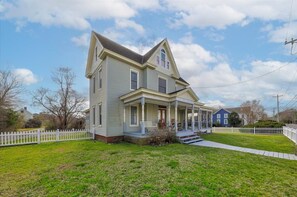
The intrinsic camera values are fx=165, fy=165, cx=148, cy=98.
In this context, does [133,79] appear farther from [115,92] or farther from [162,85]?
[162,85]

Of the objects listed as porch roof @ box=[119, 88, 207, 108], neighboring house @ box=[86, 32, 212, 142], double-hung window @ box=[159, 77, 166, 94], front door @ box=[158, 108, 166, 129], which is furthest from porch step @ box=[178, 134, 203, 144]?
double-hung window @ box=[159, 77, 166, 94]

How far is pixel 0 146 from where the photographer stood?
10672 mm

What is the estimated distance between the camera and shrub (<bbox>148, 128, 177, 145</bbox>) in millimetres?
10859

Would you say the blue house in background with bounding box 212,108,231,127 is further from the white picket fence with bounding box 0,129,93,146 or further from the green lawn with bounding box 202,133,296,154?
the white picket fence with bounding box 0,129,93,146

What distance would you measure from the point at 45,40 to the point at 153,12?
877 centimetres

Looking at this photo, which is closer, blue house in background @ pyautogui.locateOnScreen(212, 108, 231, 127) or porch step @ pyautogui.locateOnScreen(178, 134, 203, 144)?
porch step @ pyautogui.locateOnScreen(178, 134, 203, 144)

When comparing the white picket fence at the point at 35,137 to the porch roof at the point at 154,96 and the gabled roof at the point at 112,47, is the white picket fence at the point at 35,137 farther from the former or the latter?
the gabled roof at the point at 112,47

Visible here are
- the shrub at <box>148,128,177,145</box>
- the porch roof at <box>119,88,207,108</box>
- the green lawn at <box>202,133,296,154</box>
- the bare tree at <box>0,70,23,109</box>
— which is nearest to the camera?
the green lawn at <box>202,133,296,154</box>

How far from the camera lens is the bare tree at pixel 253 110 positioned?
135 ft

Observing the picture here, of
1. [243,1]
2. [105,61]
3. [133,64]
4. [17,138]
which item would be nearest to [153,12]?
[133,64]

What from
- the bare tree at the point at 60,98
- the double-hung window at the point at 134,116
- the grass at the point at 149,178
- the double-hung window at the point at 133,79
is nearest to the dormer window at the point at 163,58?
the double-hung window at the point at 133,79

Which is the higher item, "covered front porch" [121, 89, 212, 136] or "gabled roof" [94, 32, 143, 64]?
"gabled roof" [94, 32, 143, 64]

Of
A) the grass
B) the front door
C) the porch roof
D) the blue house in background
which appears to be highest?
the porch roof

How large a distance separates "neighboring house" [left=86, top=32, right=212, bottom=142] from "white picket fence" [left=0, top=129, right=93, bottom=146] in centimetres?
165
